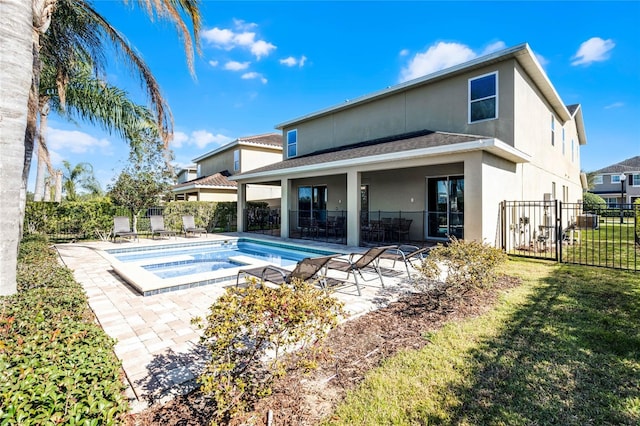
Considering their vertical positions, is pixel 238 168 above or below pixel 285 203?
above

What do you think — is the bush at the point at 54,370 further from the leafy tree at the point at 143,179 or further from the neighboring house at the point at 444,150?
the leafy tree at the point at 143,179

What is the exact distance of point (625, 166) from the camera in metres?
44.3

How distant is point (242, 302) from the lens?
2.82 metres

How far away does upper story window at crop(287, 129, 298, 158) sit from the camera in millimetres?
21062

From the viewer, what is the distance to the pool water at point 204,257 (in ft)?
34.5

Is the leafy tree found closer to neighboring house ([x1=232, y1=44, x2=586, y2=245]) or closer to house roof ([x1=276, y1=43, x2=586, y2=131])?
neighboring house ([x1=232, y1=44, x2=586, y2=245])

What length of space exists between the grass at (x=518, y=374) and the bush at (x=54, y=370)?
1.82 m

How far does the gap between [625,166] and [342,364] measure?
60.3m

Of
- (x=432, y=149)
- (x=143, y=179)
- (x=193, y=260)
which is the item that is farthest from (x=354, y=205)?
(x=143, y=179)

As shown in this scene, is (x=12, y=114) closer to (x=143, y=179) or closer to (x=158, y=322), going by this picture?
(x=158, y=322)

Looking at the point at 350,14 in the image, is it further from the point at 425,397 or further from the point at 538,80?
the point at 425,397

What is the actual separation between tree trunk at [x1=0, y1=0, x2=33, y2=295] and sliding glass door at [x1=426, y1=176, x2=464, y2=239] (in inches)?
507

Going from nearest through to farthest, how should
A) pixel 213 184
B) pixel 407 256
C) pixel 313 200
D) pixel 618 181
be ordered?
1. pixel 407 256
2. pixel 313 200
3. pixel 213 184
4. pixel 618 181

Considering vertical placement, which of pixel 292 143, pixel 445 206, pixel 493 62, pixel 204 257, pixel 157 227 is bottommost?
pixel 204 257
